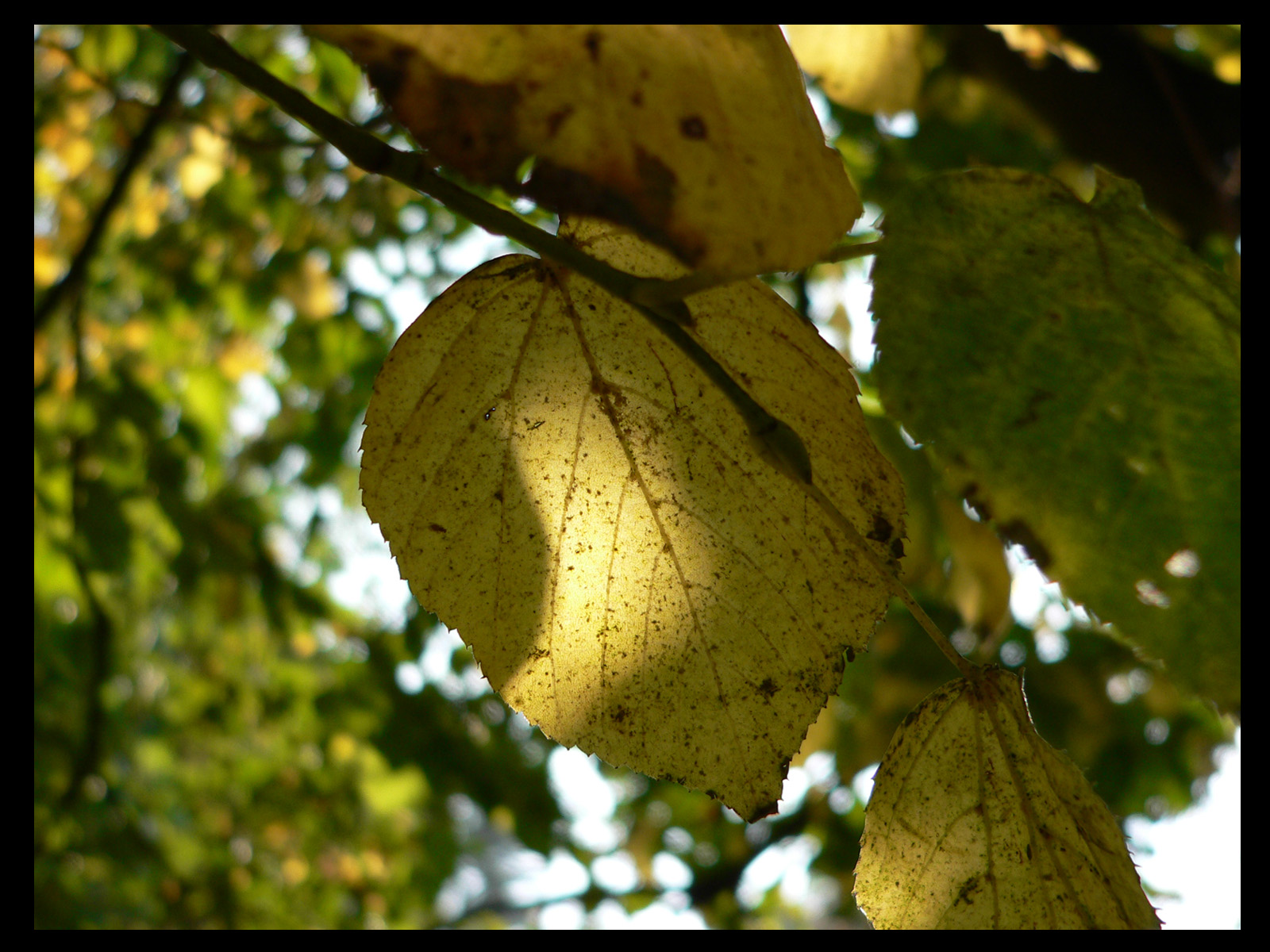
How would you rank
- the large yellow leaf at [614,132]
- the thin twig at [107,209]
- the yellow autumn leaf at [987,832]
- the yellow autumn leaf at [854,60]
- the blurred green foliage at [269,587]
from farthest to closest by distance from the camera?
the blurred green foliage at [269,587]
the thin twig at [107,209]
the yellow autumn leaf at [854,60]
the yellow autumn leaf at [987,832]
the large yellow leaf at [614,132]

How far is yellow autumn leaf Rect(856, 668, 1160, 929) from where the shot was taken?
35 centimetres

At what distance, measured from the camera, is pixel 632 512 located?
38cm

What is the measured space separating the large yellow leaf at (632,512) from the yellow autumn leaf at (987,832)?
0.19ft

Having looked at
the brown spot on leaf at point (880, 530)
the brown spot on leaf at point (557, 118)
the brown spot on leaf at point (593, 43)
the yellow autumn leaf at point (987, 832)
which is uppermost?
the brown spot on leaf at point (593, 43)

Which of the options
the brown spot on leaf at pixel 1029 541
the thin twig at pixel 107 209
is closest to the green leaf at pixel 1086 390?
the brown spot on leaf at pixel 1029 541

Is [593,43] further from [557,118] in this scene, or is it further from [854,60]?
[854,60]

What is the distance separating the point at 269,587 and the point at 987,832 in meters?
2.04

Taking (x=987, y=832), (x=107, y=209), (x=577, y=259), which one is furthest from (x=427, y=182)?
(x=107, y=209)

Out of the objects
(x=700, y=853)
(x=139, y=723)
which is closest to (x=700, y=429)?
(x=700, y=853)

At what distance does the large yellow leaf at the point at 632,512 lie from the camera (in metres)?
0.37

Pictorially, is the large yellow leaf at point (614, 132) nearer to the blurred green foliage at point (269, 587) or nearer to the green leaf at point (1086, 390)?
the green leaf at point (1086, 390)

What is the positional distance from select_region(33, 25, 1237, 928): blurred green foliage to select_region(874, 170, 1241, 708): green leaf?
4.45 feet

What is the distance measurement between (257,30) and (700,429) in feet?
7.45

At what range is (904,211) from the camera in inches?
12.8
